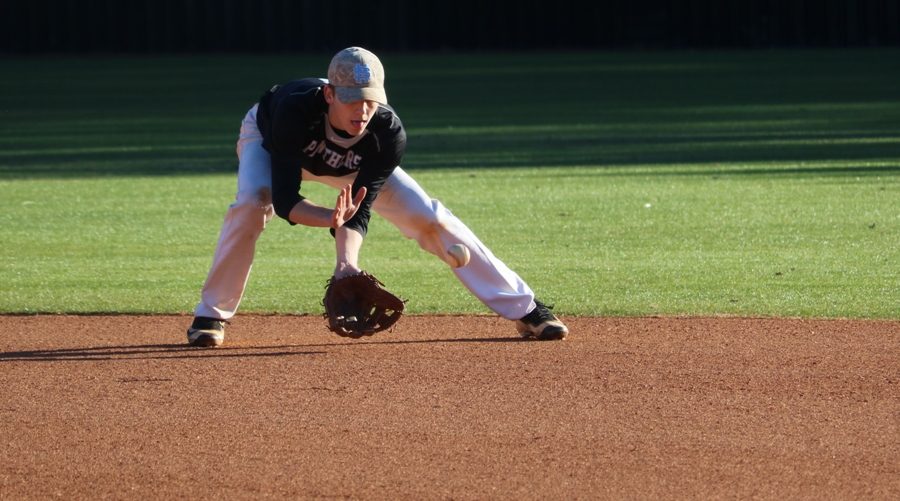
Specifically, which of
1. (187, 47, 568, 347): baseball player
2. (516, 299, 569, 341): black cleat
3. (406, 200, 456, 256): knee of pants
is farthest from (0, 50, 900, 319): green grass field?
(406, 200, 456, 256): knee of pants

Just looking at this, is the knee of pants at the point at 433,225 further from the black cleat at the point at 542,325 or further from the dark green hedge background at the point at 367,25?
the dark green hedge background at the point at 367,25

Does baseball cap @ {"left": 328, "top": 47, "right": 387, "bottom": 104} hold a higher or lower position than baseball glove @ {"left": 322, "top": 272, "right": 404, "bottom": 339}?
higher

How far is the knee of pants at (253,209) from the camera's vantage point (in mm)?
6848

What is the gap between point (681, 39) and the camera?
3700 centimetres

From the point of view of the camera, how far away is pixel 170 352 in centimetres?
715

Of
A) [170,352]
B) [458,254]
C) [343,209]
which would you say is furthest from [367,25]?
[343,209]

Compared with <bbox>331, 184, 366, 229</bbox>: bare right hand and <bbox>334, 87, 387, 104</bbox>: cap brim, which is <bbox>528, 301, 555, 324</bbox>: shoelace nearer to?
<bbox>331, 184, 366, 229</bbox>: bare right hand

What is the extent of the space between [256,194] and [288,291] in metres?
2.25

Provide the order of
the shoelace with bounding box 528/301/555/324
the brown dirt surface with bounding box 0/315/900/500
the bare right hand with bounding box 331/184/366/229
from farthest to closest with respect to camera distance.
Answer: the shoelace with bounding box 528/301/555/324, the bare right hand with bounding box 331/184/366/229, the brown dirt surface with bounding box 0/315/900/500

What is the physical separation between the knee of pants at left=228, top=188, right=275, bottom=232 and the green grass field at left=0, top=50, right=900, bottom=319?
1.52 meters

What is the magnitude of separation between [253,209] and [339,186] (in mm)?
489

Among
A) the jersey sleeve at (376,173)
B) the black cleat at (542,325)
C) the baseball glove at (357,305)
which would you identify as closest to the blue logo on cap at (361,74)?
the jersey sleeve at (376,173)

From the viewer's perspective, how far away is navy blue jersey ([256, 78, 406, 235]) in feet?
21.3

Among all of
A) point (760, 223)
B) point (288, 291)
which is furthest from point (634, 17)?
point (288, 291)
